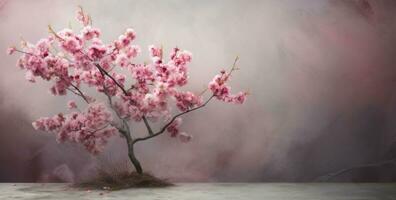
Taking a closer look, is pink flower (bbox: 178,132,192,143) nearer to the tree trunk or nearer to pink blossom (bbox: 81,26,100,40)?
the tree trunk

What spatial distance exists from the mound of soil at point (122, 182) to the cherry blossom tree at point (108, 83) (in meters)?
0.12

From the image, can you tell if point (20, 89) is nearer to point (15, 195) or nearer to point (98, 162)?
point (98, 162)

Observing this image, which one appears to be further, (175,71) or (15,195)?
(175,71)

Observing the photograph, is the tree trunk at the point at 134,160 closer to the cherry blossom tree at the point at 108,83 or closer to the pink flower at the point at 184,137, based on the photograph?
the cherry blossom tree at the point at 108,83

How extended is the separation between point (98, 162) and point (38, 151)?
546 mm

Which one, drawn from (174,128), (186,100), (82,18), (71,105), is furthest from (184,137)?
(82,18)

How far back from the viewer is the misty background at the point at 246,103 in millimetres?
4746

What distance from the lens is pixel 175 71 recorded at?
162 inches

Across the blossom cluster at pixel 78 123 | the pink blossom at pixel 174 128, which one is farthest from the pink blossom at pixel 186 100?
the blossom cluster at pixel 78 123

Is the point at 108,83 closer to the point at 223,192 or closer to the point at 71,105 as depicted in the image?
the point at 71,105

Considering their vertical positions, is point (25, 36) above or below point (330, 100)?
above

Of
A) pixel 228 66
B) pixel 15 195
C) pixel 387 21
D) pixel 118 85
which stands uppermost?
pixel 387 21

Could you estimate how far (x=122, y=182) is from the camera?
4.07 metres

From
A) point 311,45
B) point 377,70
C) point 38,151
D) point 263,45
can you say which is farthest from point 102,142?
point 377,70
